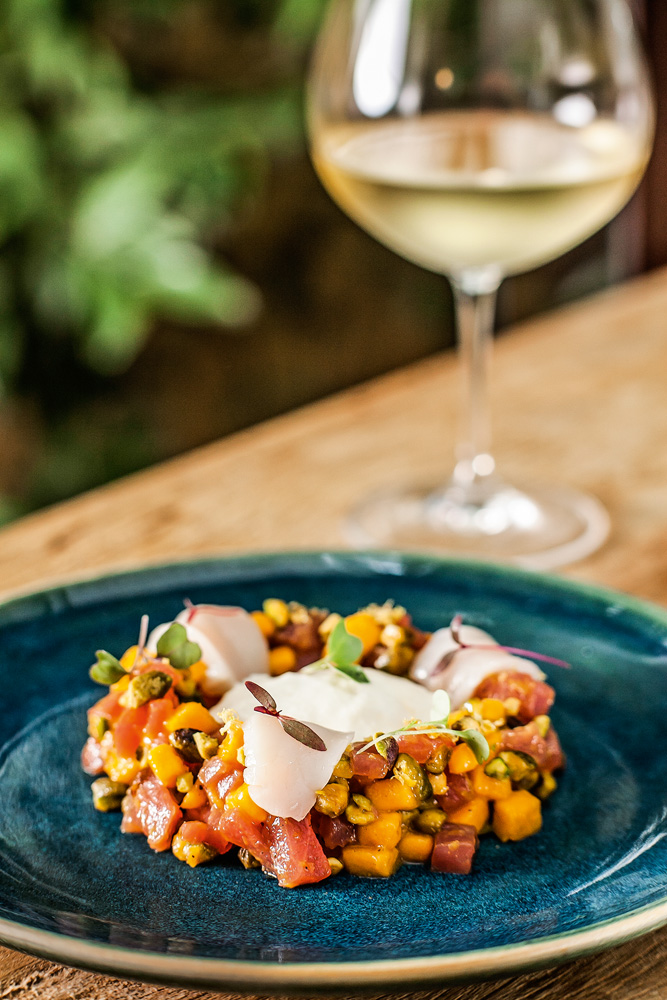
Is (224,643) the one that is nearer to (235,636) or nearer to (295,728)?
(235,636)

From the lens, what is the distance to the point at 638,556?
119 cm

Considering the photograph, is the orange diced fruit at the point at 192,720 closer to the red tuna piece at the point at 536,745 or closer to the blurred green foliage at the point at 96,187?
the red tuna piece at the point at 536,745

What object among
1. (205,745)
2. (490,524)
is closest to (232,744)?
(205,745)

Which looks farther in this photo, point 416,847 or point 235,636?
point 235,636

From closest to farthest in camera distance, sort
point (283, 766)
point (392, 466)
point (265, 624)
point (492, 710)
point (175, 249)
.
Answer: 1. point (283, 766)
2. point (492, 710)
3. point (265, 624)
4. point (392, 466)
5. point (175, 249)

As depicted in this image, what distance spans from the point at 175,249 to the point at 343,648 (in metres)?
1.71

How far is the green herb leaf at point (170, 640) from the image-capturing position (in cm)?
73

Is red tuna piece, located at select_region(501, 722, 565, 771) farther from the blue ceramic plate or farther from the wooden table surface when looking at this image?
the wooden table surface

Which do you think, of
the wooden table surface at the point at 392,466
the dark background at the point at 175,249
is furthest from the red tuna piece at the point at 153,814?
the dark background at the point at 175,249

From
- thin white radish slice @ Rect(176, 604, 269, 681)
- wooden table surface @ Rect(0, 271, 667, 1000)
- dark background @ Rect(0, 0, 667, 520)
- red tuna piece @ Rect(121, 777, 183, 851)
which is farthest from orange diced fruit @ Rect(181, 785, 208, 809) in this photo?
dark background @ Rect(0, 0, 667, 520)

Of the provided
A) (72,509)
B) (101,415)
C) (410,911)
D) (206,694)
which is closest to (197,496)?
(72,509)

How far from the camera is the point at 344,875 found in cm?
63

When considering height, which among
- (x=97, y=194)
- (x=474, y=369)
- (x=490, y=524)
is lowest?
(x=490, y=524)

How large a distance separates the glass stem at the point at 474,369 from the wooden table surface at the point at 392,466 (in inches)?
4.8
